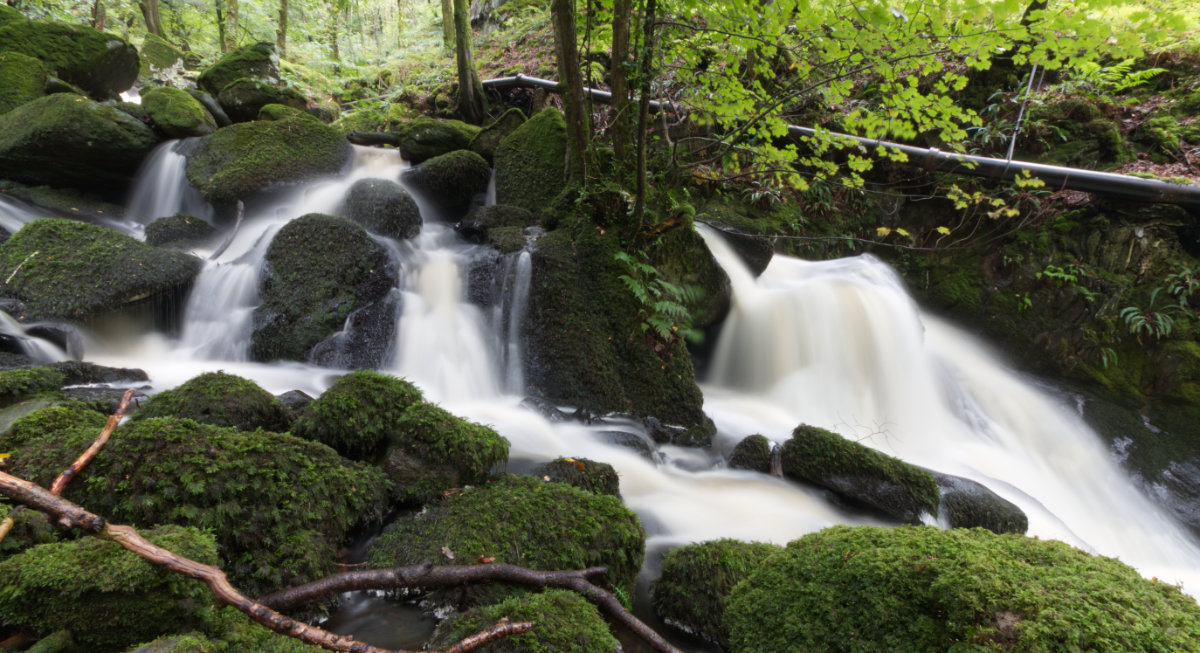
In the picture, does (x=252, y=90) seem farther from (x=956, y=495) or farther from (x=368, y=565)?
(x=956, y=495)

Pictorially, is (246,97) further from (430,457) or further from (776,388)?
(776,388)

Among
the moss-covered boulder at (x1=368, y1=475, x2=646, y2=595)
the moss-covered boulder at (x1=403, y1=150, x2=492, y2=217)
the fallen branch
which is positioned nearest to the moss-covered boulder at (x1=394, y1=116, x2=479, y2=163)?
the moss-covered boulder at (x1=403, y1=150, x2=492, y2=217)

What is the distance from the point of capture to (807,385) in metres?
6.59

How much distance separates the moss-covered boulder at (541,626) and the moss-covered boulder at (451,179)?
715 cm

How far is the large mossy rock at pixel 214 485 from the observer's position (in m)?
2.05

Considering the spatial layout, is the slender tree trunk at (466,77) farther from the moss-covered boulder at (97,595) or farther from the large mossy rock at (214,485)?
the moss-covered boulder at (97,595)

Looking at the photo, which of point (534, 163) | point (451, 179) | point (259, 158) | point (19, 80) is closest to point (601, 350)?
point (534, 163)

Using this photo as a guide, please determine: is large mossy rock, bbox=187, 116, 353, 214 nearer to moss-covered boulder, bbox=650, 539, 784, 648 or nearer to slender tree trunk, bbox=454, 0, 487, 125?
slender tree trunk, bbox=454, 0, 487, 125

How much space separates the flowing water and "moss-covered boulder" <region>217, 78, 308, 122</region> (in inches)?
79.0

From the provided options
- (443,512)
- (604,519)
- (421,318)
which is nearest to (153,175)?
(421,318)

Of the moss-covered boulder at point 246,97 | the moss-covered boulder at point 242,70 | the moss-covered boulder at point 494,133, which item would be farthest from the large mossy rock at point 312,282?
the moss-covered boulder at point 242,70

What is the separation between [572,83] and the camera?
5527 mm

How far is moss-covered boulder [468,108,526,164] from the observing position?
895 centimetres

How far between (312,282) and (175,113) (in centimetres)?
600
